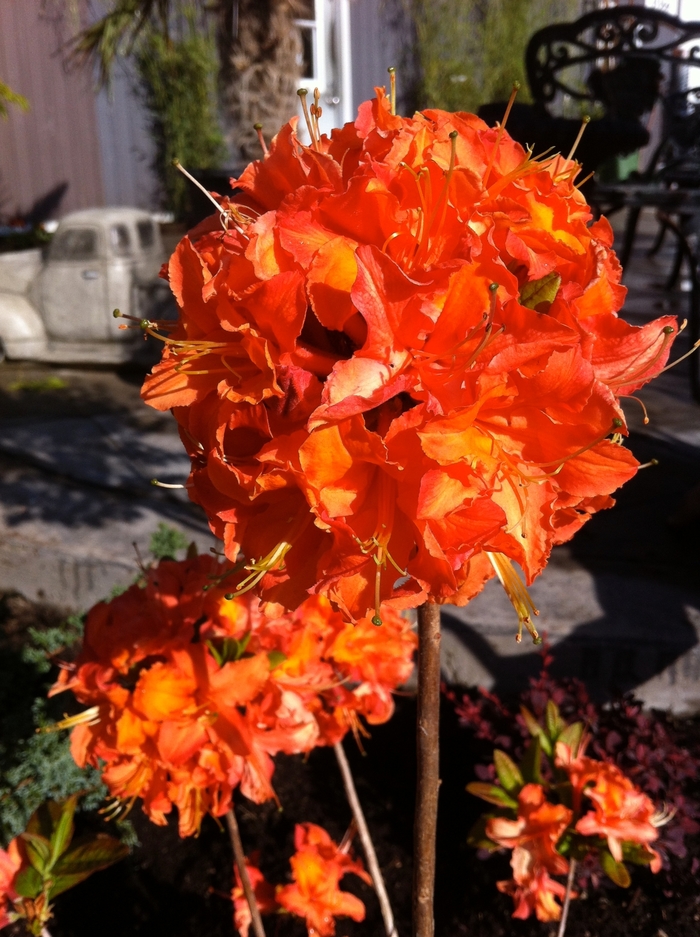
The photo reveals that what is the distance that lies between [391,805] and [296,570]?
1772mm

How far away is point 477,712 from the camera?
2109 millimetres

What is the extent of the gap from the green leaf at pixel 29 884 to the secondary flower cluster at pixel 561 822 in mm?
816

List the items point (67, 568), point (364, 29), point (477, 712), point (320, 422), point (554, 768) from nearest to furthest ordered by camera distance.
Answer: point (320, 422) → point (554, 768) → point (477, 712) → point (67, 568) → point (364, 29)

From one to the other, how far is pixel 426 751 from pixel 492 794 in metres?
0.76

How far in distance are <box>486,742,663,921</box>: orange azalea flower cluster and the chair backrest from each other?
4.36 m

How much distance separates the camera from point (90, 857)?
53.0 inches

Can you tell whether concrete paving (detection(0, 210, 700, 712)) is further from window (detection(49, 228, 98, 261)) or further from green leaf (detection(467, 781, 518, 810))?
window (detection(49, 228, 98, 261))

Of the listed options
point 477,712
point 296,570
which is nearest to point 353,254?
point 296,570

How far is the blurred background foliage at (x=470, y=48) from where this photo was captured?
11.3m

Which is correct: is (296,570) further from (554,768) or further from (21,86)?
(21,86)

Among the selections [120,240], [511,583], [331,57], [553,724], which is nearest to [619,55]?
[120,240]

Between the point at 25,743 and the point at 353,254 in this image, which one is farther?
the point at 25,743

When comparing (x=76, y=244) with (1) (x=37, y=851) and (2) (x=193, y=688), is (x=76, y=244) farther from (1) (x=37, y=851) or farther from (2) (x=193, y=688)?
(2) (x=193, y=688)

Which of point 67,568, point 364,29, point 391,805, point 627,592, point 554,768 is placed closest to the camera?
point 554,768
